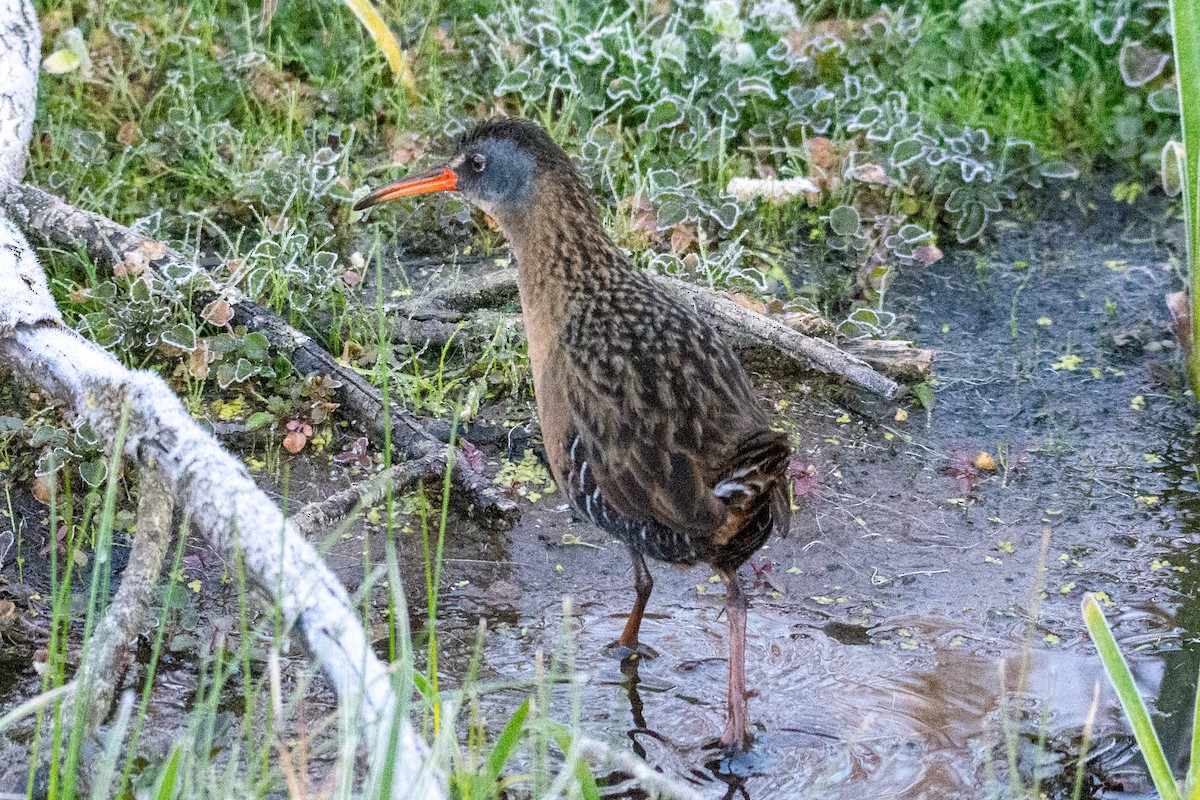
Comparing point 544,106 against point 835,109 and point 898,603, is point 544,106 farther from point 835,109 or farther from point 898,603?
point 898,603

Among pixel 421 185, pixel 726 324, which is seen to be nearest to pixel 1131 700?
pixel 726 324

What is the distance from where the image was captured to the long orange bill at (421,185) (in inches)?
151

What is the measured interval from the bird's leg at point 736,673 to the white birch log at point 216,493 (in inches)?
38.7

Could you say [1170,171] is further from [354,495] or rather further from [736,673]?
[354,495]

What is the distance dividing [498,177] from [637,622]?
1.16 meters

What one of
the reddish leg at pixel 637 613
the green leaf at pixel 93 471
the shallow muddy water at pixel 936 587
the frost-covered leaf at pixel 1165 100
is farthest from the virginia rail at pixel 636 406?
the frost-covered leaf at pixel 1165 100

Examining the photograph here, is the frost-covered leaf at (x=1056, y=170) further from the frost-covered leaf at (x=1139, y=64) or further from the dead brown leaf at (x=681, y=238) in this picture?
the dead brown leaf at (x=681, y=238)

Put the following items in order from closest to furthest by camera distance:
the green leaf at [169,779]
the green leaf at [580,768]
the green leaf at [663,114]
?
the green leaf at [169,779]
the green leaf at [580,768]
the green leaf at [663,114]

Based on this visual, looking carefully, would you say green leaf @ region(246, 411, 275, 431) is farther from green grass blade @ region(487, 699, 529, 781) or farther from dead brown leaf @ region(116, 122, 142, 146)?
green grass blade @ region(487, 699, 529, 781)

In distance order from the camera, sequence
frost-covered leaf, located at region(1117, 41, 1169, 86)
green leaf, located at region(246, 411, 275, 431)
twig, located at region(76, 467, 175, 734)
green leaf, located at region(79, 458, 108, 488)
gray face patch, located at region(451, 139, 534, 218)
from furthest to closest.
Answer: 1. frost-covered leaf, located at region(1117, 41, 1169, 86)
2. green leaf, located at region(246, 411, 275, 431)
3. gray face patch, located at region(451, 139, 534, 218)
4. green leaf, located at region(79, 458, 108, 488)
5. twig, located at region(76, 467, 175, 734)

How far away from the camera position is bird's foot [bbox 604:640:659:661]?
3.39 m

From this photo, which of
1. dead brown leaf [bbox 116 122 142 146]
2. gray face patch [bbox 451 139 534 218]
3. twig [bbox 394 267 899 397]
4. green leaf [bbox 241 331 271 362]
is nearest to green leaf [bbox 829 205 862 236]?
twig [bbox 394 267 899 397]

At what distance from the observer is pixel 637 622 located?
3406mm

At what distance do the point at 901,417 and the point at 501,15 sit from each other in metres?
2.41
